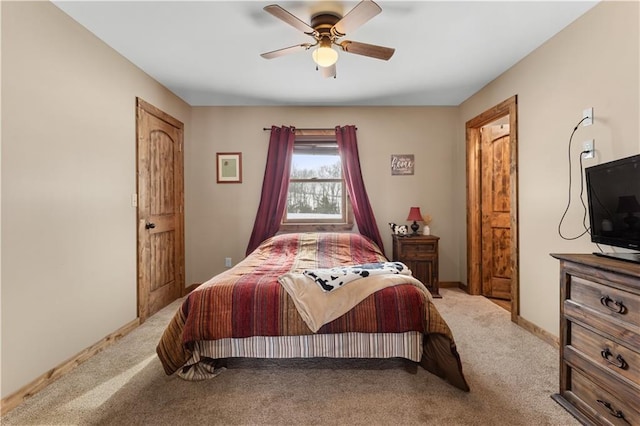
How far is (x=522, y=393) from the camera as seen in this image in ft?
6.25

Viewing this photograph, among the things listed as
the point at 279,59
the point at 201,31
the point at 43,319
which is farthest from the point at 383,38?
the point at 43,319

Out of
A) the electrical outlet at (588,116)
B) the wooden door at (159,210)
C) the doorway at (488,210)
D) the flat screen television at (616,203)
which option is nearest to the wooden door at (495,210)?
the doorway at (488,210)

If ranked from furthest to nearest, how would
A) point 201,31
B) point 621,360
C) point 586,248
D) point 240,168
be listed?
point 240,168 → point 201,31 → point 586,248 → point 621,360

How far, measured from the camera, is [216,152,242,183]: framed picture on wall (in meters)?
4.16

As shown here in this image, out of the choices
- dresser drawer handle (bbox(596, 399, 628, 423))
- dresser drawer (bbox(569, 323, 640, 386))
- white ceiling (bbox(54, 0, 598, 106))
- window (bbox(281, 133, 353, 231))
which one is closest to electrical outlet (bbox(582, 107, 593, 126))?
white ceiling (bbox(54, 0, 598, 106))

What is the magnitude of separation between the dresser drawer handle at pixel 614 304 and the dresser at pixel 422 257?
2.24m

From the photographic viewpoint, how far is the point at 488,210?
3912mm

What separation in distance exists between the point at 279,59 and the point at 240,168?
1.67 metres

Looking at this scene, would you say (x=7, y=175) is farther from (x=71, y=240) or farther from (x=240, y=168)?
(x=240, y=168)

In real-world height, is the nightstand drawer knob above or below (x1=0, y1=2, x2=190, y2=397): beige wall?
below

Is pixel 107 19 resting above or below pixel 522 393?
above

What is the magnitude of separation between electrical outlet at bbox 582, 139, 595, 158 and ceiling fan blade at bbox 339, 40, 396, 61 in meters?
1.53

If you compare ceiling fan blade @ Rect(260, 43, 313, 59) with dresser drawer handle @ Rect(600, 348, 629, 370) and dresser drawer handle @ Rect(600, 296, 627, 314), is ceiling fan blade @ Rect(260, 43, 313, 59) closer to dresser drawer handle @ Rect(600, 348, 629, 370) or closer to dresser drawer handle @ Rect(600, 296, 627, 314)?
dresser drawer handle @ Rect(600, 296, 627, 314)

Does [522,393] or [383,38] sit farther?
[383,38]
